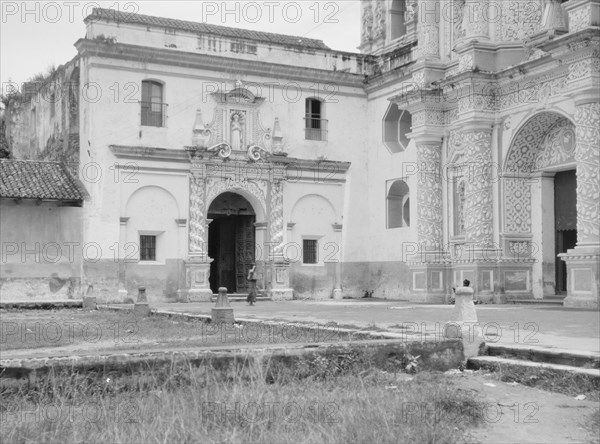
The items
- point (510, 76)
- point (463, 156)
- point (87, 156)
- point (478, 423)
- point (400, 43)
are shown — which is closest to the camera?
point (478, 423)

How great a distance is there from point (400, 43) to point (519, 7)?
6.59m

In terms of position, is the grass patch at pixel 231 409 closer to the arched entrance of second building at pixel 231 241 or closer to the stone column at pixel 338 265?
the stone column at pixel 338 265

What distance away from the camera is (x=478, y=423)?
6.58 m

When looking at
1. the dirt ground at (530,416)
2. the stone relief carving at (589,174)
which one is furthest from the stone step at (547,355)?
the stone relief carving at (589,174)

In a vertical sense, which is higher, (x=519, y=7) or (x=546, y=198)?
(x=519, y=7)

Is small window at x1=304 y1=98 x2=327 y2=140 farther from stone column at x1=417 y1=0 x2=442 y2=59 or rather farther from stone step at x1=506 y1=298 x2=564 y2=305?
stone step at x1=506 y1=298 x2=564 y2=305

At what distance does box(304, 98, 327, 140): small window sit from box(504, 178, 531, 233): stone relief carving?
24.6 ft

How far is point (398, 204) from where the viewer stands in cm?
2625

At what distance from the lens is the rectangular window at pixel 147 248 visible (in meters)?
24.1

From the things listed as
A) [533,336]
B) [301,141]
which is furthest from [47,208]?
[533,336]

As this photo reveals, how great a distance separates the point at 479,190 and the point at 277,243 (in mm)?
7146

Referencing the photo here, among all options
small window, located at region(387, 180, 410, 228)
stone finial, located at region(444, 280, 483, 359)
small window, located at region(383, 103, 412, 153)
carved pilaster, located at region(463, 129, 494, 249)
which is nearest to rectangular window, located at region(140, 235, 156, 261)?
small window, located at region(387, 180, 410, 228)

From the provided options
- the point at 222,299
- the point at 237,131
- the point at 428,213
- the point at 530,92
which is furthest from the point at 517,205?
the point at 222,299

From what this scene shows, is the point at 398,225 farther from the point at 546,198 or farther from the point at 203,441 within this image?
the point at 203,441
